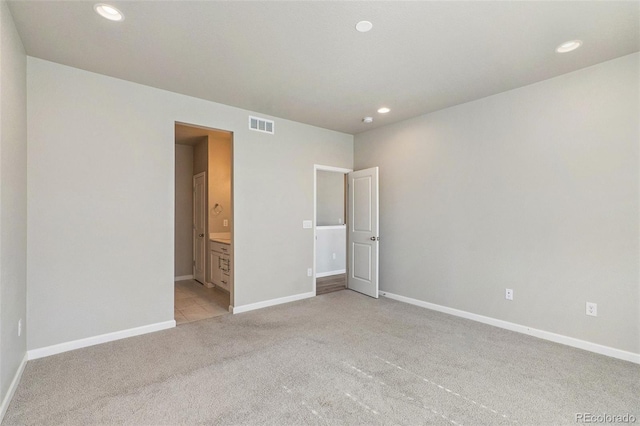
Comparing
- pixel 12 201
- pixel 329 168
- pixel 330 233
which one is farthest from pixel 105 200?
pixel 330 233

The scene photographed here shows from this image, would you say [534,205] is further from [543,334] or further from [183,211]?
[183,211]

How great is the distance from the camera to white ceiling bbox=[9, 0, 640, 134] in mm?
2109

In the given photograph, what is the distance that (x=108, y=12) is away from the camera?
2137 mm

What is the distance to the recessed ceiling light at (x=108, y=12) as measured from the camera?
2.07 meters

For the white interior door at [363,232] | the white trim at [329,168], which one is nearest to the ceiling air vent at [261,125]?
the white trim at [329,168]

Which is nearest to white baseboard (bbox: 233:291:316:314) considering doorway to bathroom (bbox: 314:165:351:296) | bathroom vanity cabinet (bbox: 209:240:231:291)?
bathroom vanity cabinet (bbox: 209:240:231:291)

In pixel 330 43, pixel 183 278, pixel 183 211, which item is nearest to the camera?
pixel 330 43

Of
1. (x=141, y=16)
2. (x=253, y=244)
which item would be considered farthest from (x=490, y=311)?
(x=141, y=16)

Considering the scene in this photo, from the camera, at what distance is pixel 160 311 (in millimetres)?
3463

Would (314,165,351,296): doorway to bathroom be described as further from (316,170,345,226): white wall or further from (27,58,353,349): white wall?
(27,58,353,349): white wall

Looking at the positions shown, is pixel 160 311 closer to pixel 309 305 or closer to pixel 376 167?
pixel 309 305

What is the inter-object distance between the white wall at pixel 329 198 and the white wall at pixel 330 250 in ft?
1.49

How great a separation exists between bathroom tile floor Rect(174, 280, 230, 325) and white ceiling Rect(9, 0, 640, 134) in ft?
9.03

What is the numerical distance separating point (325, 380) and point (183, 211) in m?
5.07
